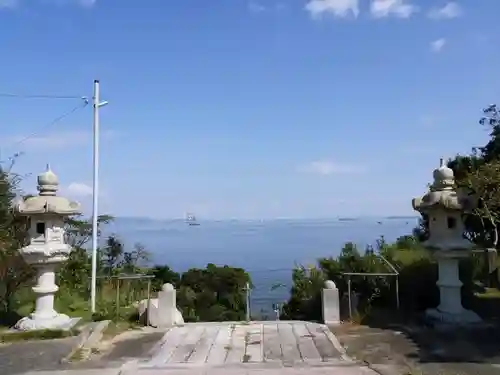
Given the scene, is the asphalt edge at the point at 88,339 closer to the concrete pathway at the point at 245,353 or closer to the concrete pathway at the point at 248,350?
the concrete pathway at the point at 245,353

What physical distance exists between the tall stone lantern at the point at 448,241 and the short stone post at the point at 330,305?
1.69 metres

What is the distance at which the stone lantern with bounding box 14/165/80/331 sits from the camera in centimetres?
948

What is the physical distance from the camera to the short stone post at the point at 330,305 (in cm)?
1014

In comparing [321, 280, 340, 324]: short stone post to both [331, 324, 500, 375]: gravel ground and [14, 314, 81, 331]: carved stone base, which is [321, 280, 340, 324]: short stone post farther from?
[14, 314, 81, 331]: carved stone base

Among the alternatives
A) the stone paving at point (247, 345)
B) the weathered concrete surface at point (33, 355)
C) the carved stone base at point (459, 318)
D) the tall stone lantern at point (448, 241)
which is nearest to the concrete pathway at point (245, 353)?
the stone paving at point (247, 345)

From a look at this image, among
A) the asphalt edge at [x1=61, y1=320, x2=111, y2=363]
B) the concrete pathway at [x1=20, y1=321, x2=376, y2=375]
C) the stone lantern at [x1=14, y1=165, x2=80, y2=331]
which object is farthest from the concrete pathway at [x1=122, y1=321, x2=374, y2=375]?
the stone lantern at [x1=14, y1=165, x2=80, y2=331]

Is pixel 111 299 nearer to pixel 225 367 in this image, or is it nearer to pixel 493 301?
pixel 225 367

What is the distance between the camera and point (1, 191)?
11.5m

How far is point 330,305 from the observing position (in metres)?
10.2

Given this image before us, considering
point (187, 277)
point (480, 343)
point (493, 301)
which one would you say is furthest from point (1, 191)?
point (187, 277)

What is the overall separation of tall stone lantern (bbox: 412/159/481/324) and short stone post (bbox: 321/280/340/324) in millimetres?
1686

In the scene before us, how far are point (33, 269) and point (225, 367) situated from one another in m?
5.57

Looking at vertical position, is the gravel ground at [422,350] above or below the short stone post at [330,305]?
below

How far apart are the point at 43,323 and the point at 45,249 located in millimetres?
1307
